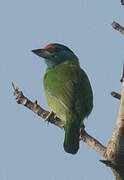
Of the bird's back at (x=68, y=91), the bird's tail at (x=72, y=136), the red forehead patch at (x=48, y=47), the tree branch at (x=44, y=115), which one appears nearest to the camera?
the tree branch at (x=44, y=115)

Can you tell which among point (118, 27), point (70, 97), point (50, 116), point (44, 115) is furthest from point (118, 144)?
point (70, 97)

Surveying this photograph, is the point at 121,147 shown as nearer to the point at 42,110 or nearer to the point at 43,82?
the point at 42,110

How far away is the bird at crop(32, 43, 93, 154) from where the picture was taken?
4734mm

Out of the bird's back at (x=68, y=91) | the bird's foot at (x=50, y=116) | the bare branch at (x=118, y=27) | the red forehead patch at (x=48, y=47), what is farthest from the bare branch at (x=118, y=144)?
the red forehead patch at (x=48, y=47)

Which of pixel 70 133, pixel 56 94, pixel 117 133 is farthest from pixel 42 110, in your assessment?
pixel 117 133

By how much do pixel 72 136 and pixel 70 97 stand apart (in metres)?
0.60

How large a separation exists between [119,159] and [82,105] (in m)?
1.62

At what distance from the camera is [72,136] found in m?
4.64

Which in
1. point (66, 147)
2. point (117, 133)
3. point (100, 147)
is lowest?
point (66, 147)

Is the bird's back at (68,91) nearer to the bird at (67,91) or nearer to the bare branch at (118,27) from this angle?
the bird at (67,91)

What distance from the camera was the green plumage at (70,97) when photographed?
15.3 ft

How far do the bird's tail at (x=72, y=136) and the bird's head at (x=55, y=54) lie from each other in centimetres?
159

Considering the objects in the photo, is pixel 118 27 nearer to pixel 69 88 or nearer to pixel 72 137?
pixel 72 137

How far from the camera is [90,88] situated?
5422 millimetres
